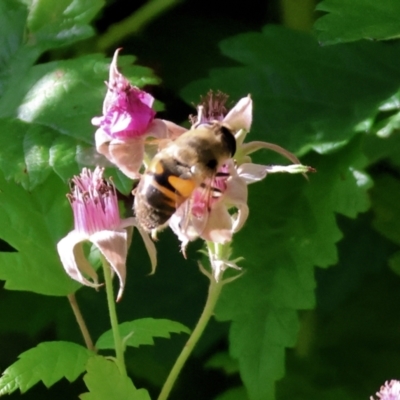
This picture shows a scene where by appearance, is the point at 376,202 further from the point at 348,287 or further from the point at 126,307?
the point at 126,307

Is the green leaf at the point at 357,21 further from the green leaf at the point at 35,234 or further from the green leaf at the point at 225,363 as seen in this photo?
the green leaf at the point at 225,363

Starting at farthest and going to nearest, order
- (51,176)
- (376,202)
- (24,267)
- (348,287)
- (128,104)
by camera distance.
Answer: (348,287)
(376,202)
(51,176)
(24,267)
(128,104)

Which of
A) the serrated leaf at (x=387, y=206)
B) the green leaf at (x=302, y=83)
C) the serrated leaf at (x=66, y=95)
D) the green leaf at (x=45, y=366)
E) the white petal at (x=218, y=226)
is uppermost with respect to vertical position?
the white petal at (x=218, y=226)

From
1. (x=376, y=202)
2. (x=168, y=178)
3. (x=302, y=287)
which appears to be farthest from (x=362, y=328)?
(x=168, y=178)

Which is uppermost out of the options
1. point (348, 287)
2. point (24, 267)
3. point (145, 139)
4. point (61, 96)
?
point (145, 139)

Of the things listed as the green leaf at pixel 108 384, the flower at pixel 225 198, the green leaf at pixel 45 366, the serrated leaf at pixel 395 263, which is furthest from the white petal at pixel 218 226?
the serrated leaf at pixel 395 263

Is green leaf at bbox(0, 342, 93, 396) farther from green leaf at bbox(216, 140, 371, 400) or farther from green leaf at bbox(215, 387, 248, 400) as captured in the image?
green leaf at bbox(215, 387, 248, 400)
